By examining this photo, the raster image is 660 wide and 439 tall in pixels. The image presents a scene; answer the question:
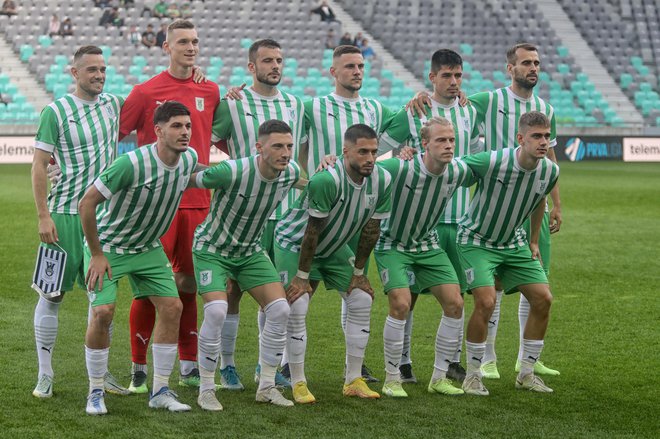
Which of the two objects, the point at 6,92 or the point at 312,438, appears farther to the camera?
the point at 6,92

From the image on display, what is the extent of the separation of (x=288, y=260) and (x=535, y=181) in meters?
1.58

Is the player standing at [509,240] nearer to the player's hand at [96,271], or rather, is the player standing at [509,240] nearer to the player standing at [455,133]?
the player standing at [455,133]

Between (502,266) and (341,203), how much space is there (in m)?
1.18

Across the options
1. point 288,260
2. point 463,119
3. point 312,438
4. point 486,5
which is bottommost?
point 312,438

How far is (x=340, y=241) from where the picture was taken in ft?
20.5

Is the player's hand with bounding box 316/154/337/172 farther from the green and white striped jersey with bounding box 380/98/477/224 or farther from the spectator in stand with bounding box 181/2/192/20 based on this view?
the spectator in stand with bounding box 181/2/192/20

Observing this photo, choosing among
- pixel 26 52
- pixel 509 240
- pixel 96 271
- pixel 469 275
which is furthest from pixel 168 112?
pixel 26 52

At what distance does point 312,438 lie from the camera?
521 cm

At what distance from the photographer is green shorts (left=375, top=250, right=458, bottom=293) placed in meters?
6.33

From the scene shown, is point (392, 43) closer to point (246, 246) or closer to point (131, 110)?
point (131, 110)

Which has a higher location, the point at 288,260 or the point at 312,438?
the point at 288,260

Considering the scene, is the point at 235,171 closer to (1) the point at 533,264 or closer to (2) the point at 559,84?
(1) the point at 533,264

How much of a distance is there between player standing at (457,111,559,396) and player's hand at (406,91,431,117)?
490mm

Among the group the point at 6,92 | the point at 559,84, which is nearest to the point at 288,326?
the point at 6,92
